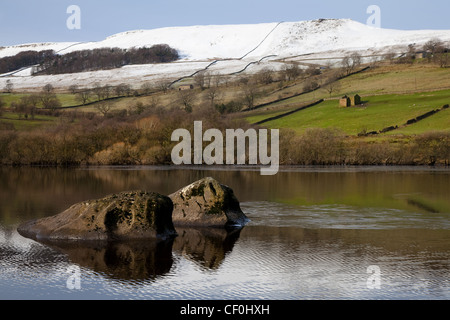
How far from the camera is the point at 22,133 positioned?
249 ft

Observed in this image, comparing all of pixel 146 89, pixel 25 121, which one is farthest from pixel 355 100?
pixel 146 89

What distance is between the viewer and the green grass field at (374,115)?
8121 centimetres

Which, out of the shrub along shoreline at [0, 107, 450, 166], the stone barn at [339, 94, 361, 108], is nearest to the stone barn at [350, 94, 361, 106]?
the stone barn at [339, 94, 361, 108]

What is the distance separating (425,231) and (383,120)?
6463 centimetres

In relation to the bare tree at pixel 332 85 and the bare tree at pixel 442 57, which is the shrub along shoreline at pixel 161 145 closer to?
the bare tree at pixel 332 85

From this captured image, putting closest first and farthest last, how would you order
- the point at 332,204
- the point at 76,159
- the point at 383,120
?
the point at 332,204 < the point at 76,159 < the point at 383,120

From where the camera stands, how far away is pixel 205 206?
24906 millimetres

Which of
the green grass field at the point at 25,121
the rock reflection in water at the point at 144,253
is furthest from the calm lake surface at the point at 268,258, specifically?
the green grass field at the point at 25,121

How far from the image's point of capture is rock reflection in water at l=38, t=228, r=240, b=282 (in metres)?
17.1

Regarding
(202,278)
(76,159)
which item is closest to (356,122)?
(76,159)

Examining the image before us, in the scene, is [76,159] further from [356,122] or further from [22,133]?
[356,122]

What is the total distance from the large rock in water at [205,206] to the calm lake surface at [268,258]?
2.53 ft

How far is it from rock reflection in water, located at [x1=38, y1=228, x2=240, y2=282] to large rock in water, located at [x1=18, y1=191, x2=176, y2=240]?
378mm

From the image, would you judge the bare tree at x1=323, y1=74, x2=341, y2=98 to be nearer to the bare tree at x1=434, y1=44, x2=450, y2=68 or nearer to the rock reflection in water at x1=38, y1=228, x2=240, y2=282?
the bare tree at x1=434, y1=44, x2=450, y2=68
